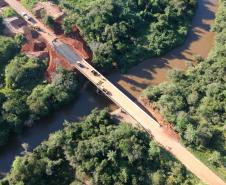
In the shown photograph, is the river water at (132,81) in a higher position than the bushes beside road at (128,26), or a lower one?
lower

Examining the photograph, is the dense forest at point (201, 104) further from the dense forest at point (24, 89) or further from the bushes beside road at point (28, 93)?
the dense forest at point (24, 89)

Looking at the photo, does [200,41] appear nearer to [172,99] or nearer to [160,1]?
[160,1]

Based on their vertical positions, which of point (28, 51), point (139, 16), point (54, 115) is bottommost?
point (54, 115)

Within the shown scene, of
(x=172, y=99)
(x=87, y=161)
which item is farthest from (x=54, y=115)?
(x=172, y=99)

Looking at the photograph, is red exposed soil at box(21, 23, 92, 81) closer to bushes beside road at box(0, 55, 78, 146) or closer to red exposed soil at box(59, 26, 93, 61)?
red exposed soil at box(59, 26, 93, 61)

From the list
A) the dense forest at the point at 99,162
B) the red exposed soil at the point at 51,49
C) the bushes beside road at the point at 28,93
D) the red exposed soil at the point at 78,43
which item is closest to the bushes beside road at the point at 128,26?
the red exposed soil at the point at 78,43

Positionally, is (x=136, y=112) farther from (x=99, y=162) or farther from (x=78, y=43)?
(x=78, y=43)

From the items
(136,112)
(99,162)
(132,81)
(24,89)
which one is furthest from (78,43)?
(99,162)
